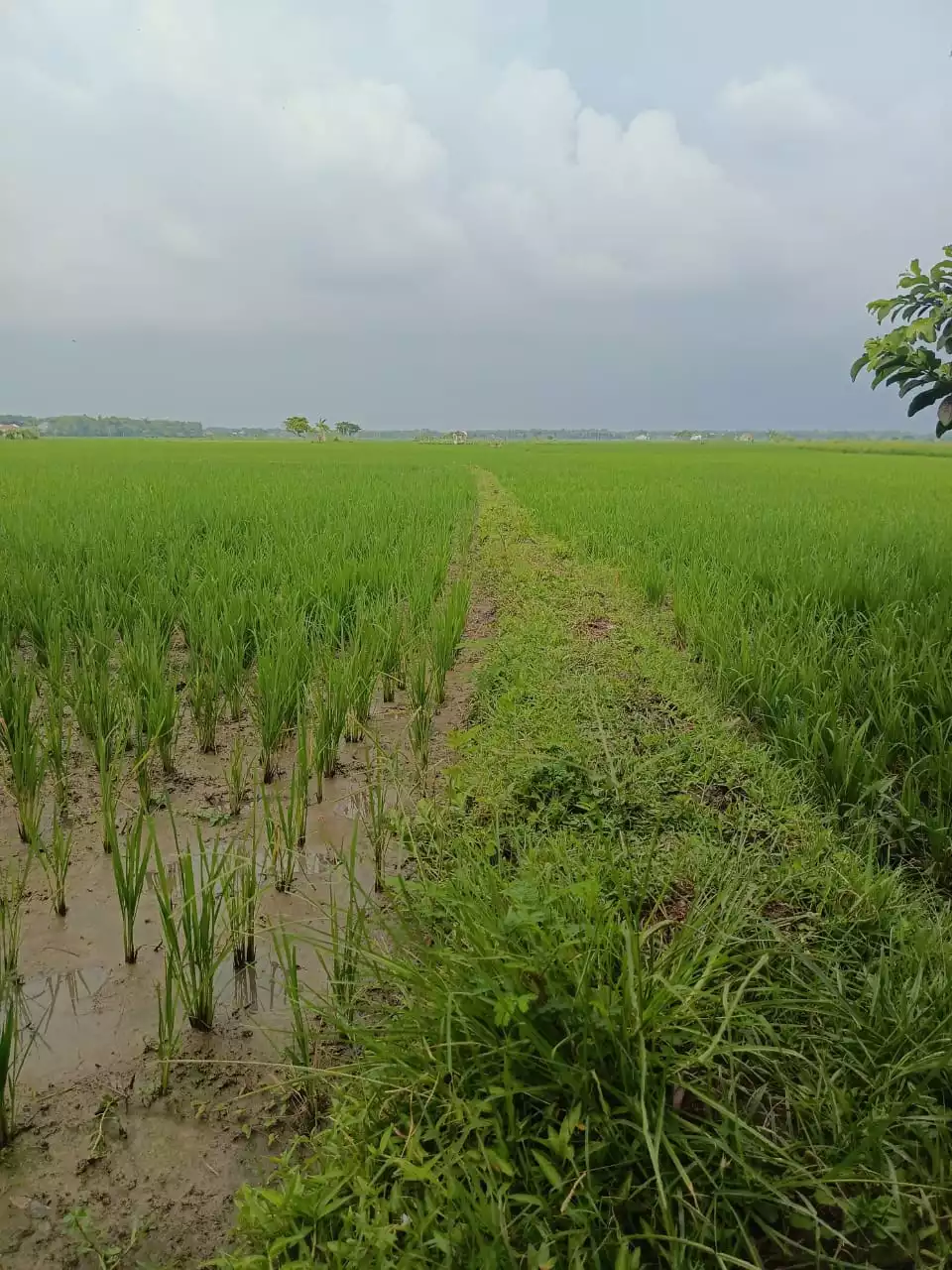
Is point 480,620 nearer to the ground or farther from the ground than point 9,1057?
farther from the ground

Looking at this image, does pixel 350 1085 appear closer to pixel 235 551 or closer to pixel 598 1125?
pixel 598 1125

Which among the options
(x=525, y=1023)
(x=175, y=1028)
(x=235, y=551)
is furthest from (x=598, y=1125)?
(x=235, y=551)

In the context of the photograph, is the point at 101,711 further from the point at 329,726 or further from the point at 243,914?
the point at 243,914

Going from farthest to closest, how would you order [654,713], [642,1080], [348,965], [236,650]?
[236,650]
[654,713]
[348,965]
[642,1080]

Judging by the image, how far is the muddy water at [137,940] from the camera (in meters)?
1.33

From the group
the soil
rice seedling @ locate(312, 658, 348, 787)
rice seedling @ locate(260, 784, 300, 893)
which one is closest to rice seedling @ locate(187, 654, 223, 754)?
rice seedling @ locate(312, 658, 348, 787)

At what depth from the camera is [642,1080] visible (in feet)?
2.93

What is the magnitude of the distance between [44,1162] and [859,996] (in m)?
1.40

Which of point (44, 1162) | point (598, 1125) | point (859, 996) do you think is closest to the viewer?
point (598, 1125)

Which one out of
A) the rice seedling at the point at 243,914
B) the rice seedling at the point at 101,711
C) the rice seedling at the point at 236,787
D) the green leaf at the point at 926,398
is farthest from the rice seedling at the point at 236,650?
the green leaf at the point at 926,398

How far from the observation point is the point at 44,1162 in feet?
3.58

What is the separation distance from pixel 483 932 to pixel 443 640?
84.4 inches

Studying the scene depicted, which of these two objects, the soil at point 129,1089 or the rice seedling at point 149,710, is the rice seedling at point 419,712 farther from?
the rice seedling at point 149,710

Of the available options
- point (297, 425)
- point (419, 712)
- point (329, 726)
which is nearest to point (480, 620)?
point (419, 712)
